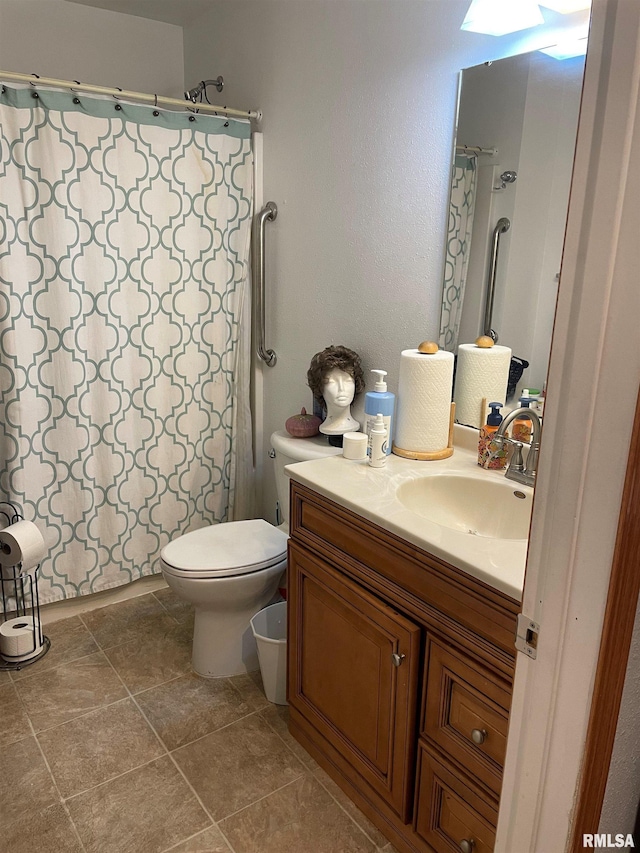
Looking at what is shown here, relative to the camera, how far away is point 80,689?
2143 millimetres

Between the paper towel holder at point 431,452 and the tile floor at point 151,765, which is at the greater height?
the paper towel holder at point 431,452

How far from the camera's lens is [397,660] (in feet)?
4.71

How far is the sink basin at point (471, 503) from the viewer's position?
162cm

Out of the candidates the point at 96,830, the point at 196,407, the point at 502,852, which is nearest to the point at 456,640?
the point at 502,852

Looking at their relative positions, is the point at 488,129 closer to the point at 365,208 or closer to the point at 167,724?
the point at 365,208

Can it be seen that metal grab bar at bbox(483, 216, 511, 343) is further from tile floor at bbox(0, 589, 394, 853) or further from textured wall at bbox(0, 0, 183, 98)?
textured wall at bbox(0, 0, 183, 98)

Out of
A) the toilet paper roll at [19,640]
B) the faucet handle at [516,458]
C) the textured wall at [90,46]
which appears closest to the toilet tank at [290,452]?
the faucet handle at [516,458]

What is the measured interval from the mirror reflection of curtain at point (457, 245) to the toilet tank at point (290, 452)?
1.74ft

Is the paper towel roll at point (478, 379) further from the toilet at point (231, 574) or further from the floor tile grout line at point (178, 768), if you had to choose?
the floor tile grout line at point (178, 768)

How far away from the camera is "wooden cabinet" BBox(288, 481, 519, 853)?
1.27 m

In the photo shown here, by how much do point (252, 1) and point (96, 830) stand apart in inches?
109

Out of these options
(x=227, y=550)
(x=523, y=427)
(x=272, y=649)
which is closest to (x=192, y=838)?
(x=272, y=649)

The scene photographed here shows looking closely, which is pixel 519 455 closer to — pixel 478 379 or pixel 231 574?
pixel 478 379

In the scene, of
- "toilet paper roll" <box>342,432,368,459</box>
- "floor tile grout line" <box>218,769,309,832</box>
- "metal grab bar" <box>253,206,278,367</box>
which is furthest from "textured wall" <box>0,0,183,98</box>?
"floor tile grout line" <box>218,769,309,832</box>
